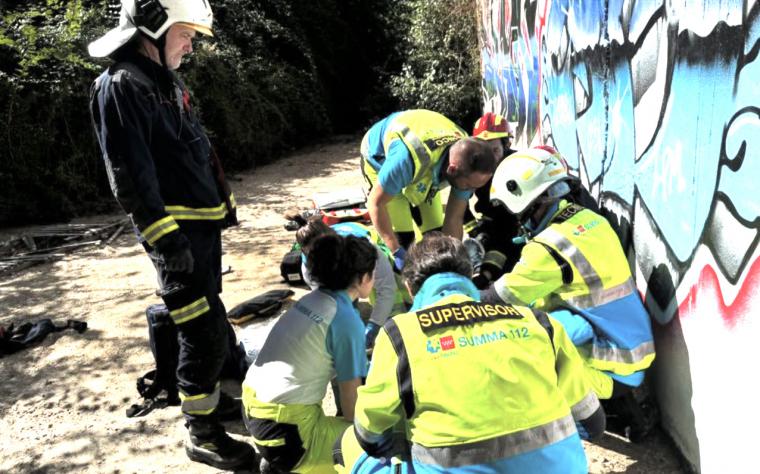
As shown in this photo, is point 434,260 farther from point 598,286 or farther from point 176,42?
point 176,42

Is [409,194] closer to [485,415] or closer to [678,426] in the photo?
[678,426]

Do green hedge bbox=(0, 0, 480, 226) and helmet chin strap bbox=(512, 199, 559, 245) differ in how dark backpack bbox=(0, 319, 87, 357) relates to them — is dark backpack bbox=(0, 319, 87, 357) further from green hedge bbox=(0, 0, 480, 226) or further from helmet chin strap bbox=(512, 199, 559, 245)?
green hedge bbox=(0, 0, 480, 226)

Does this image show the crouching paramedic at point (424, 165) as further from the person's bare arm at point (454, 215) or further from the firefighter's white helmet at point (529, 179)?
the firefighter's white helmet at point (529, 179)

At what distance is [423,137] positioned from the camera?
3.85 meters

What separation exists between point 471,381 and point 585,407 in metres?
0.63

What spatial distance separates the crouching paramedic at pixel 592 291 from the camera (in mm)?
2922

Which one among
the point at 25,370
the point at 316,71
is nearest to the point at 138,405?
the point at 25,370

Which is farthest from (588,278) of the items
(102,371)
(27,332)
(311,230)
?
(27,332)

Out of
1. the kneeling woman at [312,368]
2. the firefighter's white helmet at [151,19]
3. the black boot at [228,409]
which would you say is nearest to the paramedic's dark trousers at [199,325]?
the kneeling woman at [312,368]

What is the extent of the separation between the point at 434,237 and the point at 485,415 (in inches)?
28.6

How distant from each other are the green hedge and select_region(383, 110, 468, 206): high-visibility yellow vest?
18.7ft

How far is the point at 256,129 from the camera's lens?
1257cm

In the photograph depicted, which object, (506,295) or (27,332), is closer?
(506,295)

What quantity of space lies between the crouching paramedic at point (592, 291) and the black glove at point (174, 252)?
1.47m
